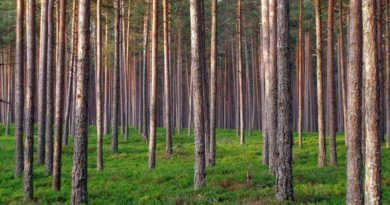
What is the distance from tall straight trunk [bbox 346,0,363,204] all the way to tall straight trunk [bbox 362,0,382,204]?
1.53 meters

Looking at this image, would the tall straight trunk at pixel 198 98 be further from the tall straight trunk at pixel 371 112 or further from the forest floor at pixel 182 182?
the tall straight trunk at pixel 371 112

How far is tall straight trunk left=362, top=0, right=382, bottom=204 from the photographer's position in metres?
7.69

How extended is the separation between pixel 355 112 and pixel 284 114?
6.86 feet

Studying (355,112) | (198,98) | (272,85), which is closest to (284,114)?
(355,112)

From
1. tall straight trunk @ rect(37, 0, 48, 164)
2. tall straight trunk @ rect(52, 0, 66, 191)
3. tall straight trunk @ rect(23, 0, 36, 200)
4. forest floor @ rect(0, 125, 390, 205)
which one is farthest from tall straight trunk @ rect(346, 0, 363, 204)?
tall straight trunk @ rect(37, 0, 48, 164)

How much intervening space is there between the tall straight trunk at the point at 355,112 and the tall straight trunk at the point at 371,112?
153 centimetres

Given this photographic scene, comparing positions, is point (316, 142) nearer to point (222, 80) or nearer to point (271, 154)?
point (271, 154)

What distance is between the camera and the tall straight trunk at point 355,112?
9.46 m

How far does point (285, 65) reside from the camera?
443 inches

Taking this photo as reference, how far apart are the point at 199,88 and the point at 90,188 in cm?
433

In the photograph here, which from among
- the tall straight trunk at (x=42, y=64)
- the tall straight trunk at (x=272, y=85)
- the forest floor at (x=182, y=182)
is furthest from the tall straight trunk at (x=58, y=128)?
the tall straight trunk at (x=272, y=85)

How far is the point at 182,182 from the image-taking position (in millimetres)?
14391

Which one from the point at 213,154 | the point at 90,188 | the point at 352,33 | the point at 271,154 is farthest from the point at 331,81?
the point at 90,188

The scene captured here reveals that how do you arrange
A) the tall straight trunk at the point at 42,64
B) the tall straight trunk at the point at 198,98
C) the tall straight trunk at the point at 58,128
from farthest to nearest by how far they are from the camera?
the tall straight trunk at the point at 42,64, the tall straight trunk at the point at 58,128, the tall straight trunk at the point at 198,98
